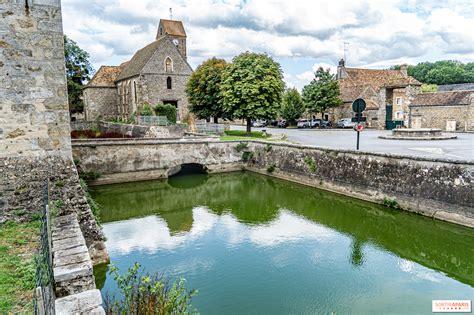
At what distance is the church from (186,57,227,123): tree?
14.9 feet

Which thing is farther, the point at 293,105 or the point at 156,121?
the point at 293,105

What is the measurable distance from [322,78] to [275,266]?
37.0 meters

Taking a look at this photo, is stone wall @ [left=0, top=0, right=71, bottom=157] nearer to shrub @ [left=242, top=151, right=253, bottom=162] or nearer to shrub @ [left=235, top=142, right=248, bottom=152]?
shrub @ [left=235, top=142, right=248, bottom=152]

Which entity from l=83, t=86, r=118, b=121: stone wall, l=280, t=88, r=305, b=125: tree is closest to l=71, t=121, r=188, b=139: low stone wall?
l=83, t=86, r=118, b=121: stone wall

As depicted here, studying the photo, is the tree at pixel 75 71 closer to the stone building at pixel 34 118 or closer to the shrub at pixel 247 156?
the shrub at pixel 247 156

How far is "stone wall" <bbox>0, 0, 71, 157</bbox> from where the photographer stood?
733 cm

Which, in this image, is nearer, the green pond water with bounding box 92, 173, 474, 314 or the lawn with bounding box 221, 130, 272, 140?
the green pond water with bounding box 92, 173, 474, 314

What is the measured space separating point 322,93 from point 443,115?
42.1 ft

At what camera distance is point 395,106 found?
1558 inches

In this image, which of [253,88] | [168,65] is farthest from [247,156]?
[168,65]

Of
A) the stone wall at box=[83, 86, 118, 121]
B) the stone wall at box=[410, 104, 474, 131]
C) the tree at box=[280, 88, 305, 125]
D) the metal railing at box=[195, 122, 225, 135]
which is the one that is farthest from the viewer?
the tree at box=[280, 88, 305, 125]

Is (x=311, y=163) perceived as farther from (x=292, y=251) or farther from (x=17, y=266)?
(x=17, y=266)

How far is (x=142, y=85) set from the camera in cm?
3541

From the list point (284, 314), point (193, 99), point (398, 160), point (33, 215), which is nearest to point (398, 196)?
point (398, 160)
